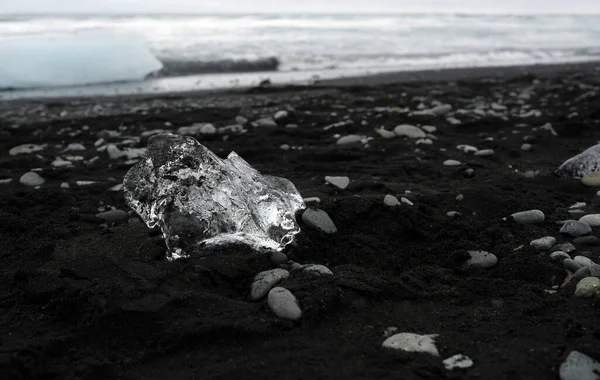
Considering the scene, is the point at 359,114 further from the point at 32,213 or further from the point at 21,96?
the point at 21,96

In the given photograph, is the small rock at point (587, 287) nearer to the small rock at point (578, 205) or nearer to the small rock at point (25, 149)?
the small rock at point (578, 205)

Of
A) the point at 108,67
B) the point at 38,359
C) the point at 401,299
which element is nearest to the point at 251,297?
the point at 401,299

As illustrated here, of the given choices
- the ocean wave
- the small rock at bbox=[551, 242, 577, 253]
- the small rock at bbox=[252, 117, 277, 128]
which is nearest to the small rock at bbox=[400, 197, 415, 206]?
the small rock at bbox=[551, 242, 577, 253]

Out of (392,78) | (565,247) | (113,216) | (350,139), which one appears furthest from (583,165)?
(392,78)

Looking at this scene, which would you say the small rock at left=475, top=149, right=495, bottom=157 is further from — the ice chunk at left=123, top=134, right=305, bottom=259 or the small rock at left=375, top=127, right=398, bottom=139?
the ice chunk at left=123, top=134, right=305, bottom=259

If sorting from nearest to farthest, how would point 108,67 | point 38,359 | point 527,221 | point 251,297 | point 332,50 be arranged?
point 38,359
point 251,297
point 527,221
point 108,67
point 332,50

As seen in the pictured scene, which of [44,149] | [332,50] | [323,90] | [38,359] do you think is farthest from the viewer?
[332,50]
